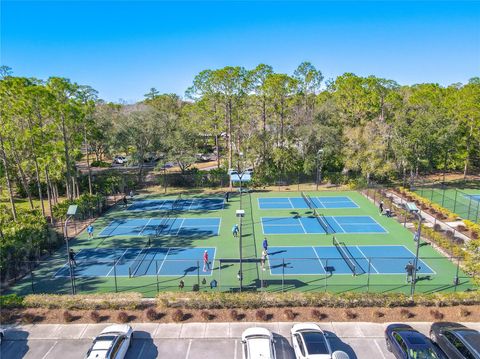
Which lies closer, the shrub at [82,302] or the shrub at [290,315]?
the shrub at [290,315]

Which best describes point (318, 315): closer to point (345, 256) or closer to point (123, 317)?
point (345, 256)

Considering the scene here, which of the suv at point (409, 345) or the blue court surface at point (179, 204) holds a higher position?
the suv at point (409, 345)

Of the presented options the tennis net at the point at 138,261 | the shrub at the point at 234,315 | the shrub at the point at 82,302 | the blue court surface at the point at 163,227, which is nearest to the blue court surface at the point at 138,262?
the tennis net at the point at 138,261

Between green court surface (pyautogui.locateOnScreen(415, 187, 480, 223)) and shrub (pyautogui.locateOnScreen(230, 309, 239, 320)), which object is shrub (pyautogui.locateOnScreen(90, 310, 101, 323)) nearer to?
shrub (pyautogui.locateOnScreen(230, 309, 239, 320))

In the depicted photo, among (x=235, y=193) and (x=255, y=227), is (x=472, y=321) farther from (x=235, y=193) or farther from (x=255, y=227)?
(x=235, y=193)

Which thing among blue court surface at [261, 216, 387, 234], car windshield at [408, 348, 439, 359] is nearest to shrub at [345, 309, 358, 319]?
car windshield at [408, 348, 439, 359]

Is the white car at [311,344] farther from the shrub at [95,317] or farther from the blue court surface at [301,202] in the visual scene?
the blue court surface at [301,202]

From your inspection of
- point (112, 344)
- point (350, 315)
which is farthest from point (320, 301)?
point (112, 344)
